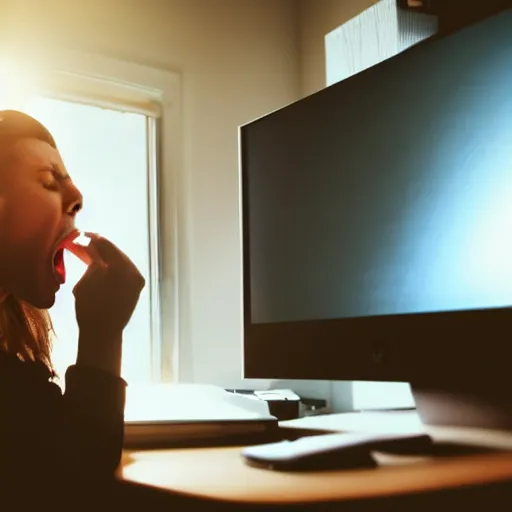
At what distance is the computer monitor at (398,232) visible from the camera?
907 millimetres

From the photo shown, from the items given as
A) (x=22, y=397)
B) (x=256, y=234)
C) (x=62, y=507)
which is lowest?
(x=62, y=507)

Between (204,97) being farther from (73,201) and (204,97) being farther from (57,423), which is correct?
(57,423)

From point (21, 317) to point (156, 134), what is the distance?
2.91 feet

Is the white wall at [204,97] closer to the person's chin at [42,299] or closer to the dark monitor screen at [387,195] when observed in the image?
the dark monitor screen at [387,195]

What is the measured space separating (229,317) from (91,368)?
932 mm

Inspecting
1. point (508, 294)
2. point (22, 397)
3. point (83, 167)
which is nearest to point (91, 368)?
point (22, 397)

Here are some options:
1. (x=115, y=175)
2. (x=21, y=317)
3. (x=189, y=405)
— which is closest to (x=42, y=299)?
(x=21, y=317)

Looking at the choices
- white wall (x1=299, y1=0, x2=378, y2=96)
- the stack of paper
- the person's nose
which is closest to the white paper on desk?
the stack of paper

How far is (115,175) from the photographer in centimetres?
164

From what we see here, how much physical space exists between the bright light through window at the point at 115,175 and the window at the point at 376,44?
436 mm

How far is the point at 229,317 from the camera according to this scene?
1.74 m

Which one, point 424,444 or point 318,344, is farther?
point 318,344

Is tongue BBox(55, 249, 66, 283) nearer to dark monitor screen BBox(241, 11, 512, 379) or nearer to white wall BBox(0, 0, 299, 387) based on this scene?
dark monitor screen BBox(241, 11, 512, 379)

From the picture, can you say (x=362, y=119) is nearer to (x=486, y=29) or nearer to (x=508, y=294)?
(x=486, y=29)
